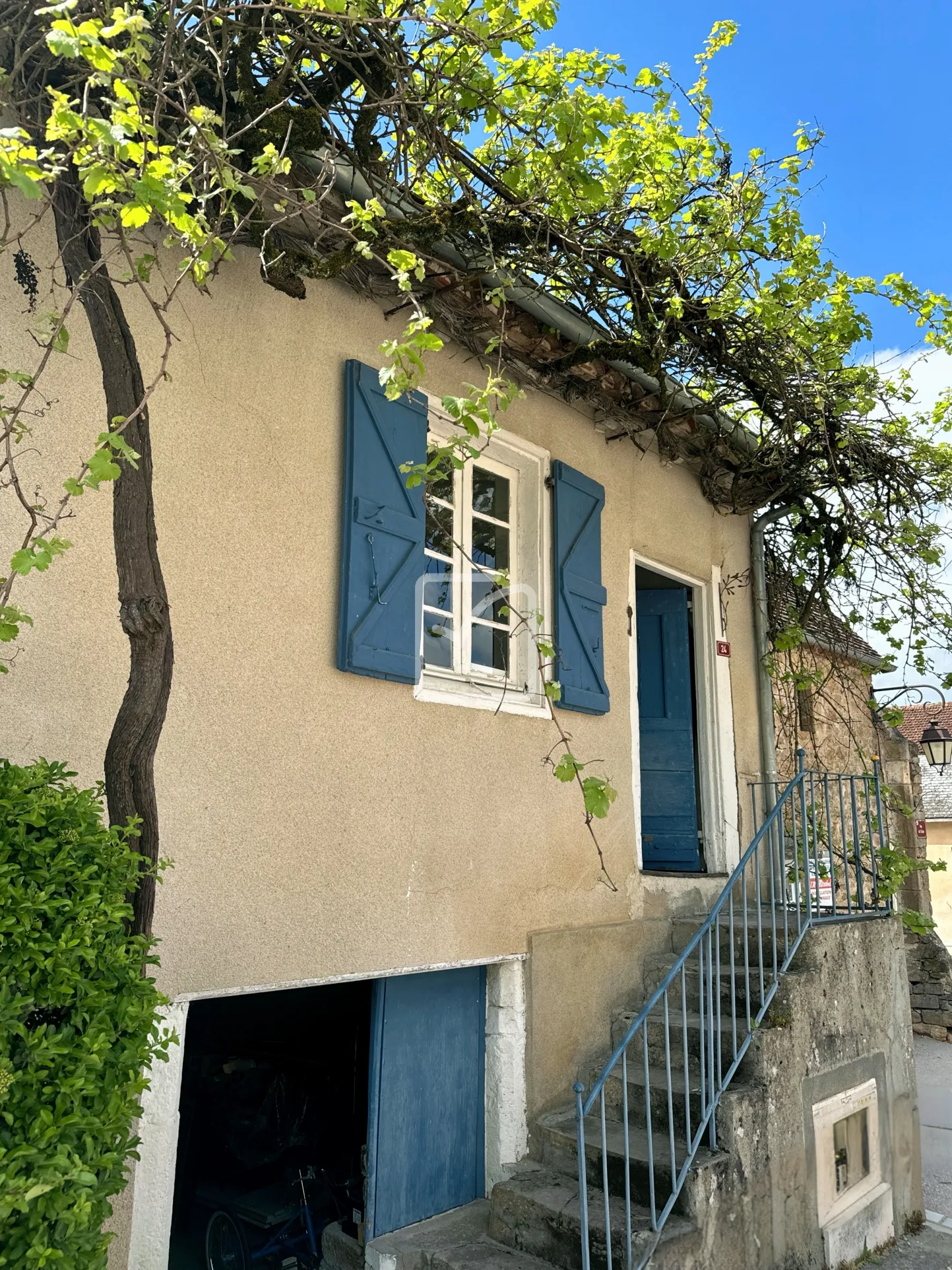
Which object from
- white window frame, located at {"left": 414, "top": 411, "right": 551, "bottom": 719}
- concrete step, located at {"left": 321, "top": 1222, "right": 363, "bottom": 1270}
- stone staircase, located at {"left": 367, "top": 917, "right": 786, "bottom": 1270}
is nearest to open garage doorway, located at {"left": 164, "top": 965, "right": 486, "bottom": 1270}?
concrete step, located at {"left": 321, "top": 1222, "right": 363, "bottom": 1270}

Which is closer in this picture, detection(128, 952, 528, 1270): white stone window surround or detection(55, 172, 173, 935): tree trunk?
detection(55, 172, 173, 935): tree trunk

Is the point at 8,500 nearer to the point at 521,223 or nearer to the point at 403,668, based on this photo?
the point at 403,668

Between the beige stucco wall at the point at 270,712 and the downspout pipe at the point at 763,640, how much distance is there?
245 cm

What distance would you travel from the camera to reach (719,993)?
190 inches

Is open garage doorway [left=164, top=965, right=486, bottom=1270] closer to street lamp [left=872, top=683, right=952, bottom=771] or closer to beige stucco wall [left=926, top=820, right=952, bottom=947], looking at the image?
street lamp [left=872, top=683, right=952, bottom=771]

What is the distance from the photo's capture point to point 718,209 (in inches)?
192

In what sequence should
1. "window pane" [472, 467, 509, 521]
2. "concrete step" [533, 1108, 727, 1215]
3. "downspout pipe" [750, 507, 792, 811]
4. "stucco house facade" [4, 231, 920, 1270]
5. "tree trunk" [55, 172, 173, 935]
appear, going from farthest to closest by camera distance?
"downspout pipe" [750, 507, 792, 811]
"window pane" [472, 467, 509, 521]
"concrete step" [533, 1108, 727, 1215]
"stucco house facade" [4, 231, 920, 1270]
"tree trunk" [55, 172, 173, 935]

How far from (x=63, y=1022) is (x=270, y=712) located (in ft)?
5.82

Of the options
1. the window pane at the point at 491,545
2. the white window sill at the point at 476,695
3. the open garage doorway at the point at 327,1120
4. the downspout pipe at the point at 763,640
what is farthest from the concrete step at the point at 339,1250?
the downspout pipe at the point at 763,640

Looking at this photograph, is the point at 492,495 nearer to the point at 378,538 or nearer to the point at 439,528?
the point at 439,528

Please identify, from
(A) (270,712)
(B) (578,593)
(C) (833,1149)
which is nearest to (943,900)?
(C) (833,1149)

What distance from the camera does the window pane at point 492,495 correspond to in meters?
5.25

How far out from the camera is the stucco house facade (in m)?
3.35

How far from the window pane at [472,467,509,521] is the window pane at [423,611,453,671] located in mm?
824
